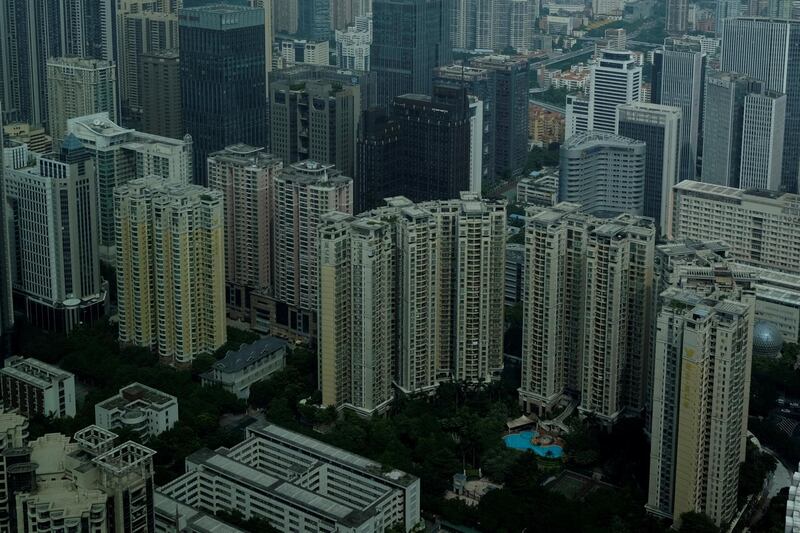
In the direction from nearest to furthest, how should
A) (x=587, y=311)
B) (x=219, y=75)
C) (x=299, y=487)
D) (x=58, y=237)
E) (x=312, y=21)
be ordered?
(x=299, y=487)
(x=587, y=311)
(x=58, y=237)
(x=219, y=75)
(x=312, y=21)

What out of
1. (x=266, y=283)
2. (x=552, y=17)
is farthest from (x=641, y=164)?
(x=552, y=17)

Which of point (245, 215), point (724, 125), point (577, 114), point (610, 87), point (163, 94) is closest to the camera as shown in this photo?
point (245, 215)

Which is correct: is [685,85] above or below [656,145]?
above

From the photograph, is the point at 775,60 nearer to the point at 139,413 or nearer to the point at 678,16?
the point at 678,16

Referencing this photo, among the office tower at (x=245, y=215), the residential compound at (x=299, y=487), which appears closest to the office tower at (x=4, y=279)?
the office tower at (x=245, y=215)

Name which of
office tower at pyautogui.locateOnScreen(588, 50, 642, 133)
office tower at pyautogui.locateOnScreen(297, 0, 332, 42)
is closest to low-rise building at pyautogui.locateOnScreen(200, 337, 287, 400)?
office tower at pyautogui.locateOnScreen(588, 50, 642, 133)

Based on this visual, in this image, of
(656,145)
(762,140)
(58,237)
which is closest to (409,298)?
(58,237)

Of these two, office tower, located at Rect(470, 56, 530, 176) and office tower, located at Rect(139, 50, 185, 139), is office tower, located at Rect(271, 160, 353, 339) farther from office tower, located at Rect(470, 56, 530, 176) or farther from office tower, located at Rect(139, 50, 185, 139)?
office tower, located at Rect(470, 56, 530, 176)

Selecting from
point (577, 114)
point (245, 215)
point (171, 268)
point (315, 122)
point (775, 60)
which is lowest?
point (171, 268)
